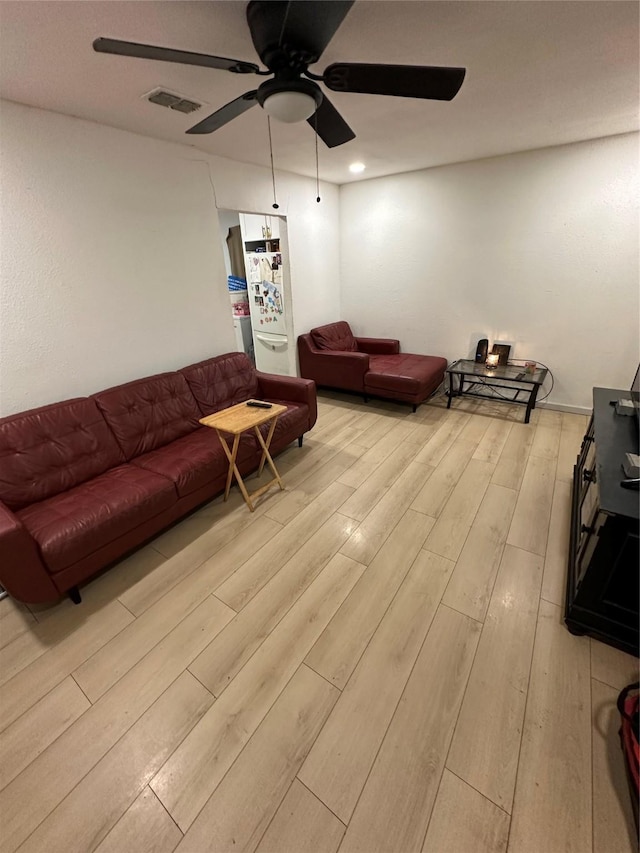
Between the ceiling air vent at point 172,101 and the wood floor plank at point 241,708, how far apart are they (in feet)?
9.06

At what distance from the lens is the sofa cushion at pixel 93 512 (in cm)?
166

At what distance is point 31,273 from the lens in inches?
81.5

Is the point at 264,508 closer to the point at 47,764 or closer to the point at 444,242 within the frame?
the point at 47,764

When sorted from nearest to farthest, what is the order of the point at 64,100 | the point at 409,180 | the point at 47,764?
the point at 47,764, the point at 64,100, the point at 409,180

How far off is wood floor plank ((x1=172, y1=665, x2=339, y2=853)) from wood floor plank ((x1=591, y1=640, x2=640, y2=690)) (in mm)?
1096

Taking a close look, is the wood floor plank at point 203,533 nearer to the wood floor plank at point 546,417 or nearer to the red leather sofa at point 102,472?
the red leather sofa at point 102,472

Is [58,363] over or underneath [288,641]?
over

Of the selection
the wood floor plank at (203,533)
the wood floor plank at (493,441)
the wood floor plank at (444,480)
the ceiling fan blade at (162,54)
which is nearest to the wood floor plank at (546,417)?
the wood floor plank at (493,441)

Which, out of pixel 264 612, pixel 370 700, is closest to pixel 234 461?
pixel 264 612

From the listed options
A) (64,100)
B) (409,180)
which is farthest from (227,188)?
(409,180)

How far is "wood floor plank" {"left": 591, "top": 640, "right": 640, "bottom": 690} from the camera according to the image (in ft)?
4.54

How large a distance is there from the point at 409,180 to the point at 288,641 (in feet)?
14.9

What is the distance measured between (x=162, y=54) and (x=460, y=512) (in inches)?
103

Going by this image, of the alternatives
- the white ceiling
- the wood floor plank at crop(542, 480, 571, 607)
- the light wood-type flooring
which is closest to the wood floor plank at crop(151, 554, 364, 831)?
the light wood-type flooring
